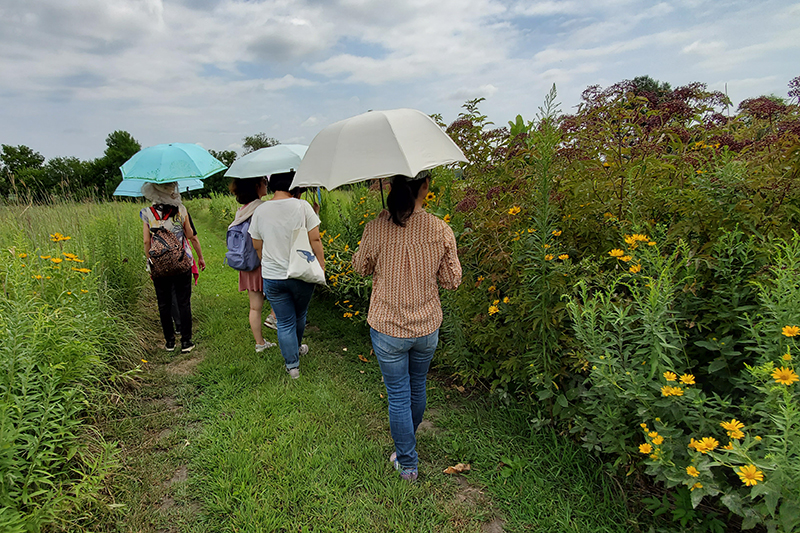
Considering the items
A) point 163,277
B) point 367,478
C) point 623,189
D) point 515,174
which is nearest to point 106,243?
point 163,277

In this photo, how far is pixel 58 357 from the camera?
2434mm

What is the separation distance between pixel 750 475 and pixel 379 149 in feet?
6.25

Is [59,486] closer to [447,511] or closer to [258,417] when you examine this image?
[258,417]

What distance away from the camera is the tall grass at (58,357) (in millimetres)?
1881

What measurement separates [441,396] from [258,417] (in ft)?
4.73

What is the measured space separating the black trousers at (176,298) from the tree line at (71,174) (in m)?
2.88

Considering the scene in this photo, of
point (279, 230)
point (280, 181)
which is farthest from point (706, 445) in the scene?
point (280, 181)

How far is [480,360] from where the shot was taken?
3.23m

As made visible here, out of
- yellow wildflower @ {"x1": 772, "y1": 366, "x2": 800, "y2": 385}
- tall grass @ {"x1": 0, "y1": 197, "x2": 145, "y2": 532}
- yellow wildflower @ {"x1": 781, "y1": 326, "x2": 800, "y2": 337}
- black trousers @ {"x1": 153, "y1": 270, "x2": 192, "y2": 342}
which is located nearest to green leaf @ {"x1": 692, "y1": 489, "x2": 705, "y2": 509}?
yellow wildflower @ {"x1": 772, "y1": 366, "x2": 800, "y2": 385}

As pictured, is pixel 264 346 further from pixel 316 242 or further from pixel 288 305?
pixel 316 242

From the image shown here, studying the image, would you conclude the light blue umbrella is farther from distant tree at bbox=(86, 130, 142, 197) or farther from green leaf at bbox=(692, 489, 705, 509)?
distant tree at bbox=(86, 130, 142, 197)

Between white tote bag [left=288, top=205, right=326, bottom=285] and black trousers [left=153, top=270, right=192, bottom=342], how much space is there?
1.43m

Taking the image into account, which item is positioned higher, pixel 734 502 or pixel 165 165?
pixel 165 165

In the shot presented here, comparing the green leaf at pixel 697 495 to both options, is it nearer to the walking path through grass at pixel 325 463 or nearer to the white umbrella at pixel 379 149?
the walking path through grass at pixel 325 463
